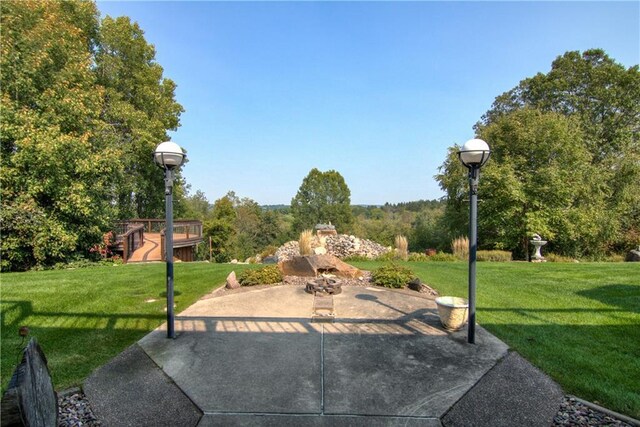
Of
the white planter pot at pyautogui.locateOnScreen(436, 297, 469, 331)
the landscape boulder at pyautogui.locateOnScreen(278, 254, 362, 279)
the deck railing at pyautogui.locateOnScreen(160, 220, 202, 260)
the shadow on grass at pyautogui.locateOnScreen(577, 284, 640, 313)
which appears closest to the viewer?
the white planter pot at pyautogui.locateOnScreen(436, 297, 469, 331)

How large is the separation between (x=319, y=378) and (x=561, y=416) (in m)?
1.78

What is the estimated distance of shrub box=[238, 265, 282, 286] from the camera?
6.25m

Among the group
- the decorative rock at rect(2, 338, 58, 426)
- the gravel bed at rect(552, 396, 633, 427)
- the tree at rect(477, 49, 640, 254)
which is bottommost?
the gravel bed at rect(552, 396, 633, 427)

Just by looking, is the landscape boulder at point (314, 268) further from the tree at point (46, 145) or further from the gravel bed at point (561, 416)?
the tree at point (46, 145)

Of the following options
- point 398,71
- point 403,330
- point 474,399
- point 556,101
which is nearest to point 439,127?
point 398,71

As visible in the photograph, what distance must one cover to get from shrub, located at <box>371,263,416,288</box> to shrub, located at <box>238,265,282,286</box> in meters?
1.99

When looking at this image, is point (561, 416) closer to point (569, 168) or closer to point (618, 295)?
point (618, 295)

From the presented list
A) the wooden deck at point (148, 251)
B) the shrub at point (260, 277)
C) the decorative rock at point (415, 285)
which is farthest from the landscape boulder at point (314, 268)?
the wooden deck at point (148, 251)

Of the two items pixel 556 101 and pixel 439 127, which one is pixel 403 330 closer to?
pixel 439 127

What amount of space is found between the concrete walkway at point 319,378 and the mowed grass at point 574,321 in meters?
0.28

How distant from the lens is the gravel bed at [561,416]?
7.14 feet

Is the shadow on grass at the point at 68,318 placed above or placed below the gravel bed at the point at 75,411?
above

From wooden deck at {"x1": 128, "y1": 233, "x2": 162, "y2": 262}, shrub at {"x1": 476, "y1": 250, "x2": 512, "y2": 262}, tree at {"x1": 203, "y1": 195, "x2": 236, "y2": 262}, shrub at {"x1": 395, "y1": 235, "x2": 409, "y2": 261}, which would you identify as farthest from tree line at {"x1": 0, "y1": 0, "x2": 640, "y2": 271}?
shrub at {"x1": 395, "y1": 235, "x2": 409, "y2": 261}

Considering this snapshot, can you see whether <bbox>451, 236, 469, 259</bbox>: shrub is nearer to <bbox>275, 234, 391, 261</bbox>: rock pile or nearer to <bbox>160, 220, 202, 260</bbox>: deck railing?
<bbox>275, 234, 391, 261</bbox>: rock pile
